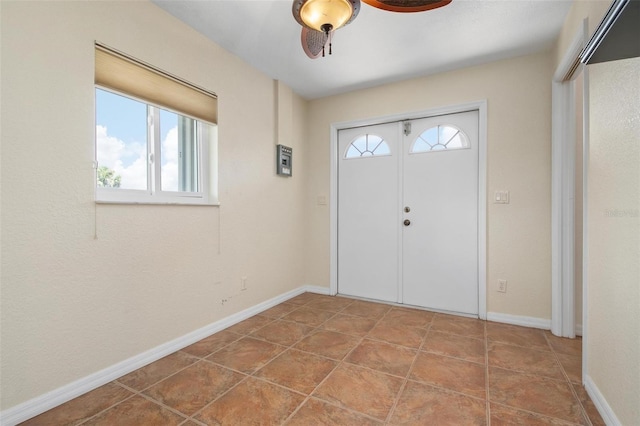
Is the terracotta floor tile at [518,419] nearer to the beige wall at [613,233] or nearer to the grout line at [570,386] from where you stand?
the grout line at [570,386]

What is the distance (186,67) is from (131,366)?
7.05ft

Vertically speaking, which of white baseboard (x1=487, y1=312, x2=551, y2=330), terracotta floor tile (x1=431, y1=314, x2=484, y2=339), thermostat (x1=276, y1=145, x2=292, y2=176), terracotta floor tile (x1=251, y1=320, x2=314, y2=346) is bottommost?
terracotta floor tile (x1=431, y1=314, x2=484, y2=339)

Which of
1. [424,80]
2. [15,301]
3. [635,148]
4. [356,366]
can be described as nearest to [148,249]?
[15,301]

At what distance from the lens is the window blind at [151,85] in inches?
71.4

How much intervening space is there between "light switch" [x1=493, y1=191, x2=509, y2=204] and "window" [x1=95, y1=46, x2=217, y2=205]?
8.38 ft

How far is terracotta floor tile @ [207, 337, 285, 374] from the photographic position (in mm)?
1987

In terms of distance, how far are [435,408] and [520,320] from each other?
1.65m

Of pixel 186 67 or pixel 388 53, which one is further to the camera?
pixel 388 53

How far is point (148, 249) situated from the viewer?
6.66ft

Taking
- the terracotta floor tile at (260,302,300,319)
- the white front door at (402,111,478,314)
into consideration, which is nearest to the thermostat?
the white front door at (402,111,478,314)

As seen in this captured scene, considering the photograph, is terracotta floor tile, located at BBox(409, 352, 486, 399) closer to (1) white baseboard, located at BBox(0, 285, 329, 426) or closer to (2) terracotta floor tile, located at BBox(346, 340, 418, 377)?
(2) terracotta floor tile, located at BBox(346, 340, 418, 377)

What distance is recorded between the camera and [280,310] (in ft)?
10.2

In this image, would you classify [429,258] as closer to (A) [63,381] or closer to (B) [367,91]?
(B) [367,91]

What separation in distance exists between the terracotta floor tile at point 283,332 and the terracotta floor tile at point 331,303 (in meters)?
0.53
